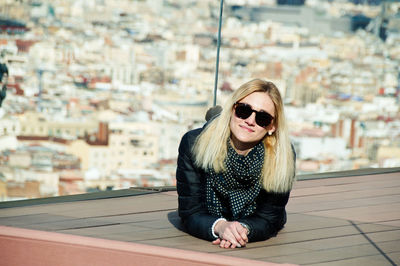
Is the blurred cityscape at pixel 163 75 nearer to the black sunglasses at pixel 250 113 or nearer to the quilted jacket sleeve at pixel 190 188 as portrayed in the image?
the quilted jacket sleeve at pixel 190 188

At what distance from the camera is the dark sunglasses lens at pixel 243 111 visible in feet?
6.01

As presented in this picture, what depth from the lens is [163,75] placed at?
12188 mm

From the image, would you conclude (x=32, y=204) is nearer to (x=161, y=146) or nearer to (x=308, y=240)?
(x=308, y=240)

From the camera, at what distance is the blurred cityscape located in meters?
7.82

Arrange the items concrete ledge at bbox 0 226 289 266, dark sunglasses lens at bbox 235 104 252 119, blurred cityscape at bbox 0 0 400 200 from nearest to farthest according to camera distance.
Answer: concrete ledge at bbox 0 226 289 266 < dark sunglasses lens at bbox 235 104 252 119 < blurred cityscape at bbox 0 0 400 200

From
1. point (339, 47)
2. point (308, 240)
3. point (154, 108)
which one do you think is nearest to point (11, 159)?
point (154, 108)

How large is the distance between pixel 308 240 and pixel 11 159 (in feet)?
18.8

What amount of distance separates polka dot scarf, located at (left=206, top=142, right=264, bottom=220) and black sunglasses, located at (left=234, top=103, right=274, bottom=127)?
92 mm

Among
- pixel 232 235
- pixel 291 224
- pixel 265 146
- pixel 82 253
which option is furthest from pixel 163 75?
pixel 82 253

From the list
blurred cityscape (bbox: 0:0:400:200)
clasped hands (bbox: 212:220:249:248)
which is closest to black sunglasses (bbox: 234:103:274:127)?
clasped hands (bbox: 212:220:249:248)

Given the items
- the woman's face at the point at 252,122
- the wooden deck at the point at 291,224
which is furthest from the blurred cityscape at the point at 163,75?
the woman's face at the point at 252,122

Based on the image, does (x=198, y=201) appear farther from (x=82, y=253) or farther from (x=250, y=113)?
(x=82, y=253)

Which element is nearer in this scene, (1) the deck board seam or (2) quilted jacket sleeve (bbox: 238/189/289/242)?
(1) the deck board seam

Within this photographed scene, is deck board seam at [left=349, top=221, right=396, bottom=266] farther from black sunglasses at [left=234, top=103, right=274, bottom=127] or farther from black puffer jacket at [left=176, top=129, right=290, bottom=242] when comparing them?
black sunglasses at [left=234, top=103, right=274, bottom=127]
